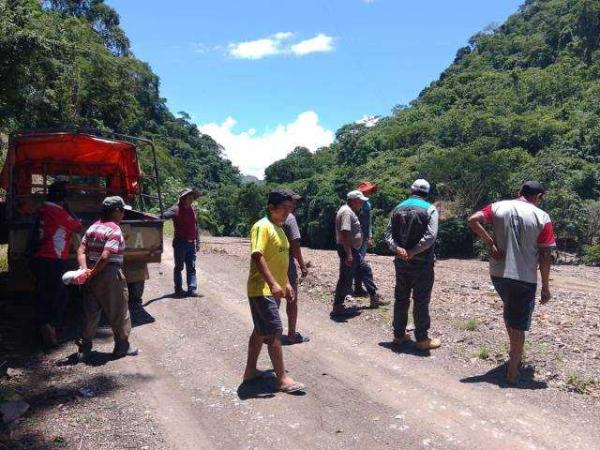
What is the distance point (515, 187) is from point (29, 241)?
31.4m

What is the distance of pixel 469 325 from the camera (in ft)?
20.8

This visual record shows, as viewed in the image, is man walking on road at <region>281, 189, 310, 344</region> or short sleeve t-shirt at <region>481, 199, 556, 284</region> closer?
short sleeve t-shirt at <region>481, 199, 556, 284</region>

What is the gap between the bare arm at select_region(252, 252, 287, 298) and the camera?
14.0ft

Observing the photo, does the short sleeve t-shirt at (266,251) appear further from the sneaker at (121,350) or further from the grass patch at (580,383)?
the grass patch at (580,383)

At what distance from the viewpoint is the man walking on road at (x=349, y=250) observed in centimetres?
673

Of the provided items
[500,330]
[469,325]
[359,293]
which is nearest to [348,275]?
[359,293]

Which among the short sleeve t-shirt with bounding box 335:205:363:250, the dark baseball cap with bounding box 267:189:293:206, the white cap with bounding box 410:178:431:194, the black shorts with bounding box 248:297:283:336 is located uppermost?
the white cap with bounding box 410:178:431:194

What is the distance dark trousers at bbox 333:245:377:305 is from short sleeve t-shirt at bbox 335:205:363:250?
0.62 ft

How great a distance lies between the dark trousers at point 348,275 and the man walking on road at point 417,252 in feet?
4.11

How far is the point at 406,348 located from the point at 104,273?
3207mm

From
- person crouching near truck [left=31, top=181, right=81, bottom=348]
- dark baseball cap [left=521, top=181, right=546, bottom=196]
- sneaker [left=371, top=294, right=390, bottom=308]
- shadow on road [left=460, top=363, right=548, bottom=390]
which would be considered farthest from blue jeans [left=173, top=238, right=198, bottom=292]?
dark baseball cap [left=521, top=181, right=546, bottom=196]

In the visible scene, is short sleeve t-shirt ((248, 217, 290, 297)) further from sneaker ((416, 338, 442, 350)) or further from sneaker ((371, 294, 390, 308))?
sneaker ((371, 294, 390, 308))

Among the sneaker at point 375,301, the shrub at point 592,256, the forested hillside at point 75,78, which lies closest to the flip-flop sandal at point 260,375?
the sneaker at point 375,301

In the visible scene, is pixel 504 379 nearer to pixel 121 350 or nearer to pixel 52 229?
pixel 121 350
